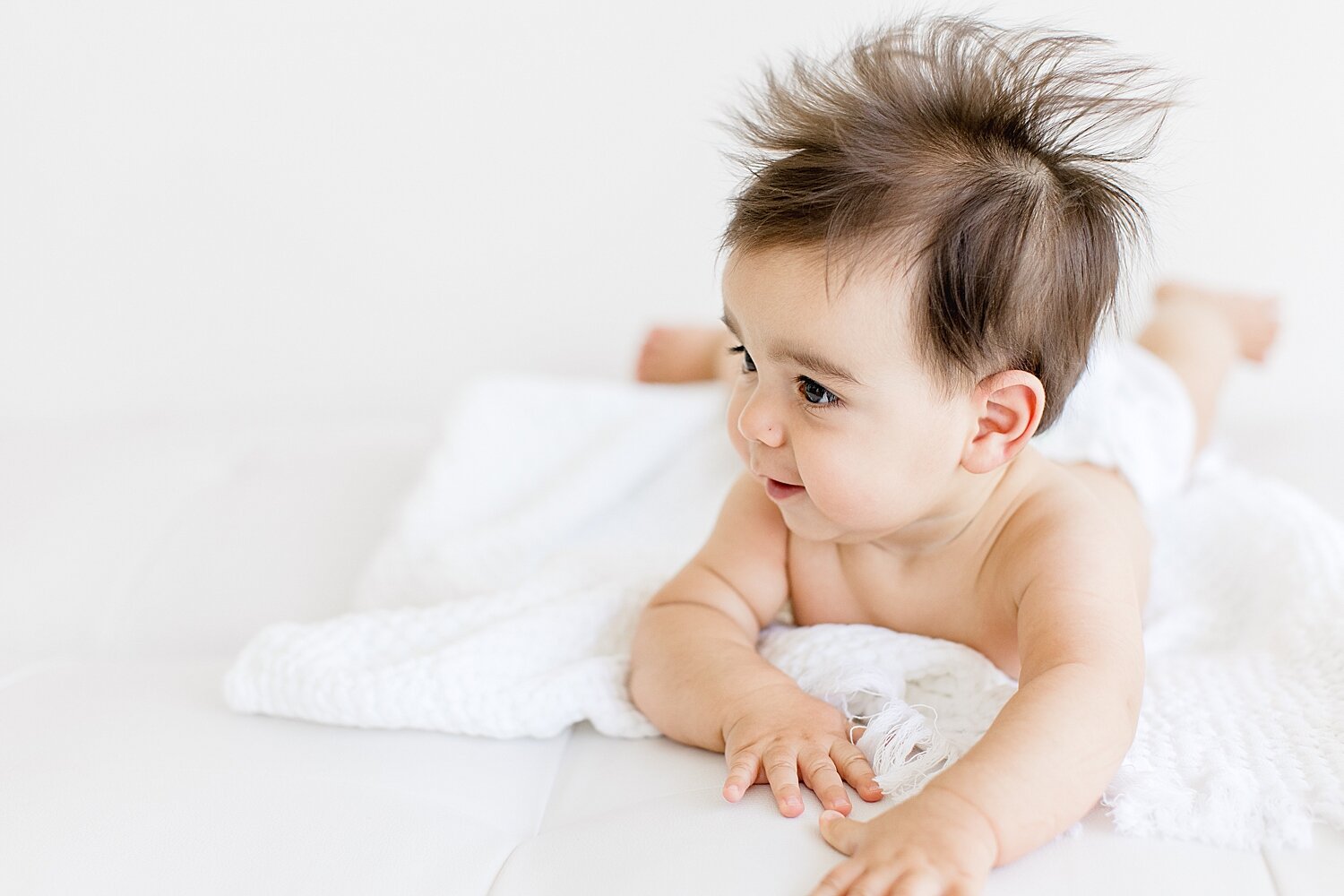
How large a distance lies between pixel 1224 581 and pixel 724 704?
1.85 ft

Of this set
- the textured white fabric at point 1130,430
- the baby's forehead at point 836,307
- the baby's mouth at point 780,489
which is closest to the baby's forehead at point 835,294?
the baby's forehead at point 836,307

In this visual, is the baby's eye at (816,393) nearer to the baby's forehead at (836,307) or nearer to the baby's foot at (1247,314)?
the baby's forehead at (836,307)

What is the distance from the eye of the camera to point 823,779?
77cm

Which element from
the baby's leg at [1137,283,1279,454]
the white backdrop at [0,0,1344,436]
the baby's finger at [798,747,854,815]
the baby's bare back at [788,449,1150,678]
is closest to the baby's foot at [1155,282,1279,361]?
the baby's leg at [1137,283,1279,454]

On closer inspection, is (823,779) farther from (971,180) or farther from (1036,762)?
(971,180)

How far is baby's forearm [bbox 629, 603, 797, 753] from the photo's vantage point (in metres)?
0.88

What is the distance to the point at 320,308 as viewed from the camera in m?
1.97

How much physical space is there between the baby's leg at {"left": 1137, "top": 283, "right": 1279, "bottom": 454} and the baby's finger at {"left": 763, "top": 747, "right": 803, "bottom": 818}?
0.84m

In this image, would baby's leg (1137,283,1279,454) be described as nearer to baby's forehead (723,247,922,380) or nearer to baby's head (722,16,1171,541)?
baby's head (722,16,1171,541)

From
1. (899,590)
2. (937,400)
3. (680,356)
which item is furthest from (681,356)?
(937,400)

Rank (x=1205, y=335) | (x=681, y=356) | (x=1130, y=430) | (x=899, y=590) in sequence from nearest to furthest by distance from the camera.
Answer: (x=899, y=590) → (x=1130, y=430) → (x=1205, y=335) → (x=681, y=356)

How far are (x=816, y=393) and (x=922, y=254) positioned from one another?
124 mm

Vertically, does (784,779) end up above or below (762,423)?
below

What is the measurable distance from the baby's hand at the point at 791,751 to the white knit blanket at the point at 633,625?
2cm
